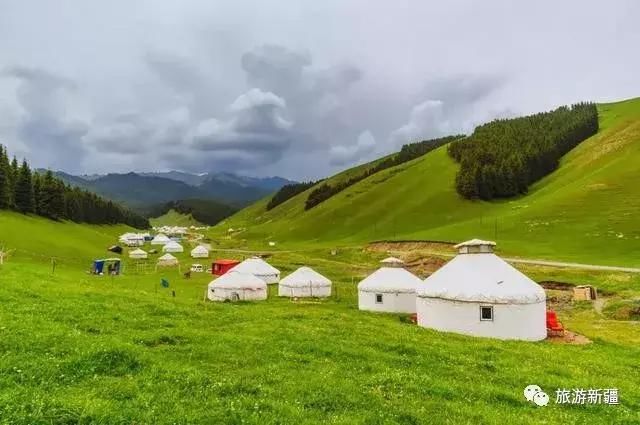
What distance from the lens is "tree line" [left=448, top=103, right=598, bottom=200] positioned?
126375mm

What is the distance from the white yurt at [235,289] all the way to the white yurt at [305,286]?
3218 mm

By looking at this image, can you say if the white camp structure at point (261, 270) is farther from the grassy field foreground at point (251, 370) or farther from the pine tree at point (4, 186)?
the pine tree at point (4, 186)

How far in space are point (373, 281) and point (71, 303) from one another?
23289 millimetres

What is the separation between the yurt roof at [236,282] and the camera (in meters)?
41.2

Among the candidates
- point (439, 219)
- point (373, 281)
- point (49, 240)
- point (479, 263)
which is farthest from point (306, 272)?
point (439, 219)

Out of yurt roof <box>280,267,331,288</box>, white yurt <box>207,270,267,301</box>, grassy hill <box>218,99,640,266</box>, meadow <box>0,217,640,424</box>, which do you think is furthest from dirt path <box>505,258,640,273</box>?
white yurt <box>207,270,267,301</box>

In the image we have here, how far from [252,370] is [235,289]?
29684 millimetres

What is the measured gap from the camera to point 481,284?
26.8 metres

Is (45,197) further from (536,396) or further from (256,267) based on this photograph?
(536,396)

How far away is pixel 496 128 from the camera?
168125mm

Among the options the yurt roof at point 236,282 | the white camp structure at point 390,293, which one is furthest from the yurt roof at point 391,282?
the yurt roof at point 236,282

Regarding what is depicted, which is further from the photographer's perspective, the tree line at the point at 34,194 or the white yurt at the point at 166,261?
the tree line at the point at 34,194

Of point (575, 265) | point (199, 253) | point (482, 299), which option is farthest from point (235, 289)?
point (199, 253)

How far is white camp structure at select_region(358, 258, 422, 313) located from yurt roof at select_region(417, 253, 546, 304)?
23.3 feet
